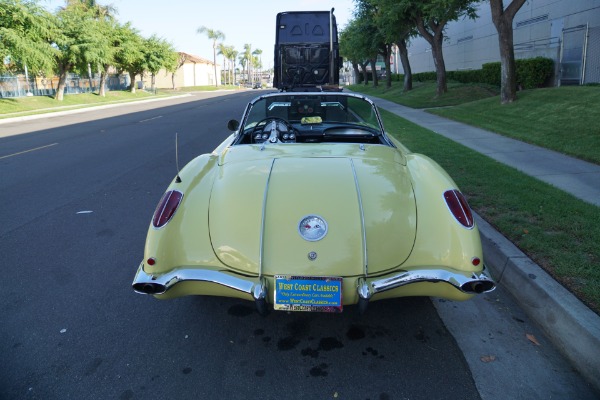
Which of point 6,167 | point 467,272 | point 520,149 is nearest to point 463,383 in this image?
point 467,272

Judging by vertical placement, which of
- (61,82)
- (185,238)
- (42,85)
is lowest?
(185,238)

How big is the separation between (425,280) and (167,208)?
5.75 ft

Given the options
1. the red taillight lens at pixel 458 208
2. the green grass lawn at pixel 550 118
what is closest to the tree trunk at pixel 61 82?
the green grass lawn at pixel 550 118

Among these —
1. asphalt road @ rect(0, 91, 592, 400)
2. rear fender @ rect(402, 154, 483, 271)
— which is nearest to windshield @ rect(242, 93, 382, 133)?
rear fender @ rect(402, 154, 483, 271)

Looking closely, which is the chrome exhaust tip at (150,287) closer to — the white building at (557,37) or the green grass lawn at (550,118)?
the green grass lawn at (550,118)

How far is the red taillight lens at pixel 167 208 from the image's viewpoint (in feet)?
10.4

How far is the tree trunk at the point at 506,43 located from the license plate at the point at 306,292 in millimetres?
15425

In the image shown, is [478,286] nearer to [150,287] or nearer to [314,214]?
[314,214]

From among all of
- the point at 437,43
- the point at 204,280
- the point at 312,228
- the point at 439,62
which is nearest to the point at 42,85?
the point at 437,43

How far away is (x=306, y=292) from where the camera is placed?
2775 mm

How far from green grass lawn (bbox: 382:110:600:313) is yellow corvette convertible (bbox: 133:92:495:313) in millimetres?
1149

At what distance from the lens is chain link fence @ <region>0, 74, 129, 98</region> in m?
35.6

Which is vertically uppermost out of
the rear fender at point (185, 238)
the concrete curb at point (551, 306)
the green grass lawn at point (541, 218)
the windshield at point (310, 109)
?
the windshield at point (310, 109)

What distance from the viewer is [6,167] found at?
9391mm
